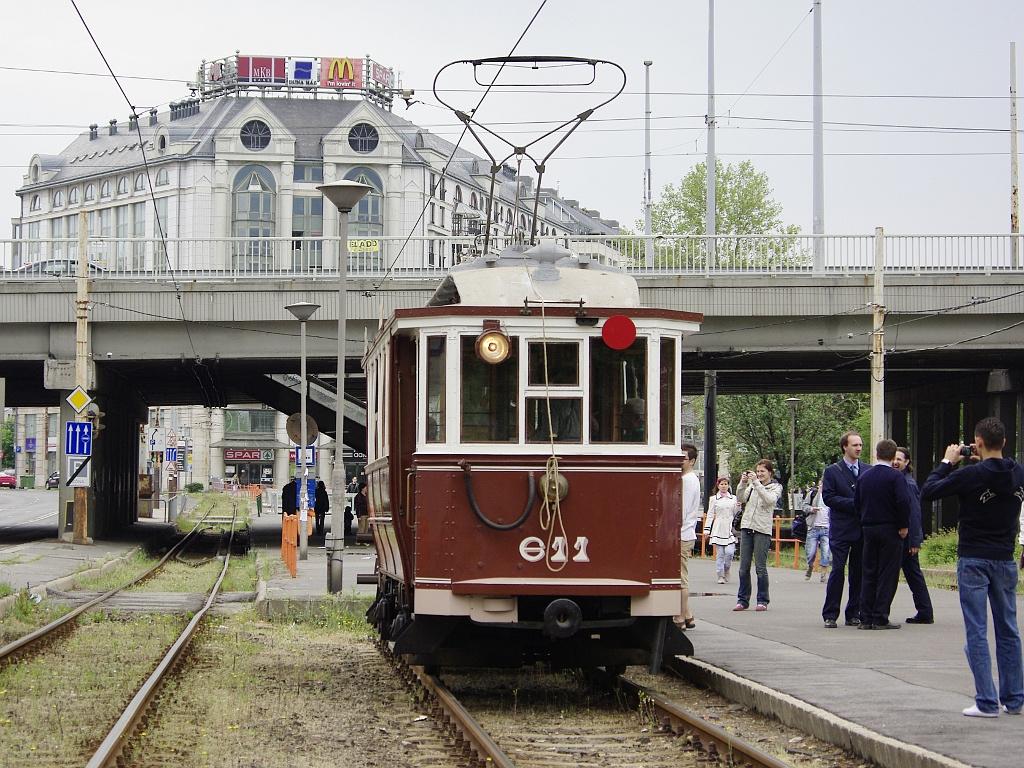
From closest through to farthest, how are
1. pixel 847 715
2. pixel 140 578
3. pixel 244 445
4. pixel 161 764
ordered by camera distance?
pixel 161 764 → pixel 847 715 → pixel 140 578 → pixel 244 445

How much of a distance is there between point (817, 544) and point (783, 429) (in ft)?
127

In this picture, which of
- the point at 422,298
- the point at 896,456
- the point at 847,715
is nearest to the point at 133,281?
the point at 422,298

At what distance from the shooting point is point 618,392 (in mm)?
9359

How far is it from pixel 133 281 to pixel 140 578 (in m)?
10.3

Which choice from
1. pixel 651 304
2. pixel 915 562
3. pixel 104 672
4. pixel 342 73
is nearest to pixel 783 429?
pixel 651 304

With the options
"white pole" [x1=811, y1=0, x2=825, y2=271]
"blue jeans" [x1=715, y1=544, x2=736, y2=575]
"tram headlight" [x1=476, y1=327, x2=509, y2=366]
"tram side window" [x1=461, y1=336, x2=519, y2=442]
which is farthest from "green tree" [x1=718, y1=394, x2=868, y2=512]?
"tram headlight" [x1=476, y1=327, x2=509, y2=366]

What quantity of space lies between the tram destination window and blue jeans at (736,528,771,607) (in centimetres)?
548

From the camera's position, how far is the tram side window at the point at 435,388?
923 centimetres

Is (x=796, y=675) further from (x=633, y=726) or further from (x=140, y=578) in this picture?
(x=140, y=578)

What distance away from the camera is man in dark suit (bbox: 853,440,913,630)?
12.4 m


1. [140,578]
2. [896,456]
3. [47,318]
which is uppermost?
[47,318]

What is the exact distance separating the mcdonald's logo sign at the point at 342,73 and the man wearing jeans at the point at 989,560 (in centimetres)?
8484

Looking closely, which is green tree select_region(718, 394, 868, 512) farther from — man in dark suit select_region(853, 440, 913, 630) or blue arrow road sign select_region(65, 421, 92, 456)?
man in dark suit select_region(853, 440, 913, 630)

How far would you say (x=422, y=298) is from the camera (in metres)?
30.7
